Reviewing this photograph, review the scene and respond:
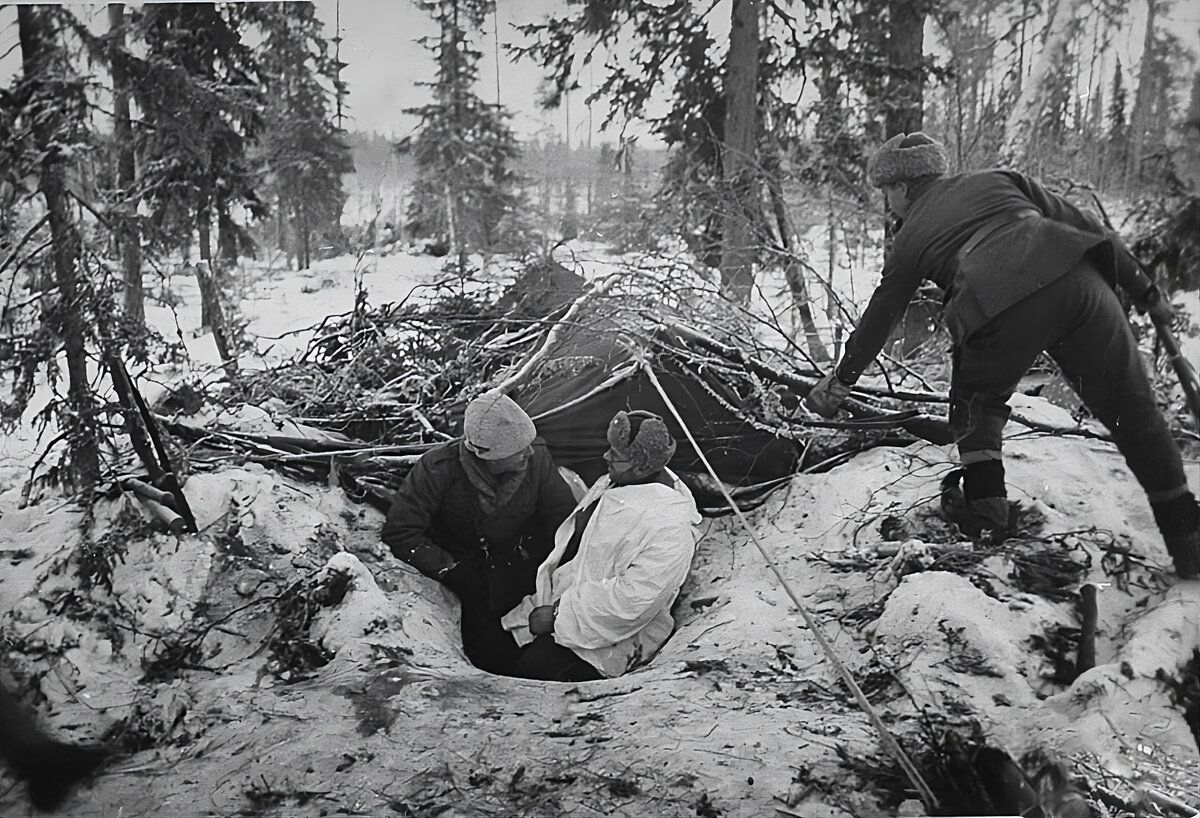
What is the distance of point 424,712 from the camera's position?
132 cm

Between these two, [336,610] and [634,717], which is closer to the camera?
[634,717]

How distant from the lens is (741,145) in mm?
1613

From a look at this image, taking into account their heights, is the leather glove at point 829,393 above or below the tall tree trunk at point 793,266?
below

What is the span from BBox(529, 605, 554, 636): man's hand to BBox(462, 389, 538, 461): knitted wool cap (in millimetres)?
418

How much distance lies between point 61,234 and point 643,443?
1.30 m

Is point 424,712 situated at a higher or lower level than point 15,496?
lower

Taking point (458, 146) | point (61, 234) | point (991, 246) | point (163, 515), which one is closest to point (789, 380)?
point (991, 246)

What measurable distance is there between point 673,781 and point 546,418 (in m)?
1.07

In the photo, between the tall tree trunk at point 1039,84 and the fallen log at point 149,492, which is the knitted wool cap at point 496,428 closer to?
the fallen log at point 149,492

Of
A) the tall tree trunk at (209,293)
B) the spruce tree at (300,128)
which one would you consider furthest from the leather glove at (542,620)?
the spruce tree at (300,128)

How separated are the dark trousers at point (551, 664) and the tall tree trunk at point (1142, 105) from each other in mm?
1564

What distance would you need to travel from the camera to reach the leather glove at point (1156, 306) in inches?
52.4

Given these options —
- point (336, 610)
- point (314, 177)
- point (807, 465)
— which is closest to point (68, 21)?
point (314, 177)

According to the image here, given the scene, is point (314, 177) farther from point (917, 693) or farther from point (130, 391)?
point (917, 693)
